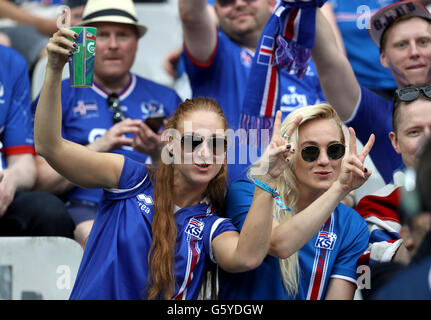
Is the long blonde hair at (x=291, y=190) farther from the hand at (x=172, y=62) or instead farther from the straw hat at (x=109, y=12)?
the hand at (x=172, y=62)

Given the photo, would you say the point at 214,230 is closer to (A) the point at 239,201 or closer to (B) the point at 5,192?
(A) the point at 239,201

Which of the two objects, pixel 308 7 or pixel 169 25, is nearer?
pixel 308 7

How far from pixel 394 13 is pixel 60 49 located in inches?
73.6

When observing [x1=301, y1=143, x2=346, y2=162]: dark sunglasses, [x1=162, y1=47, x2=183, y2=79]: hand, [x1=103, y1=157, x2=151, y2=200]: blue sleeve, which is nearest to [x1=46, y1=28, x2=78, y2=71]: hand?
[x1=103, y1=157, x2=151, y2=200]: blue sleeve

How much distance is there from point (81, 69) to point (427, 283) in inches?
58.9

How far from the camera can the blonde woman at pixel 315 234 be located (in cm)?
255

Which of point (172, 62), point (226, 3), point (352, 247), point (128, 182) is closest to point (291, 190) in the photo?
point (352, 247)

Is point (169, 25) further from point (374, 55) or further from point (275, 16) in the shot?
point (275, 16)

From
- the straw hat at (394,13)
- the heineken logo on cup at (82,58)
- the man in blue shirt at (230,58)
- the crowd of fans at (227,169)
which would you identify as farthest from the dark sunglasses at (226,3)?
the heineken logo on cup at (82,58)

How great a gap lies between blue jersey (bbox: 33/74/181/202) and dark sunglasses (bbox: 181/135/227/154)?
111cm

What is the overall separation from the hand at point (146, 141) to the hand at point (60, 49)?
41.1 inches

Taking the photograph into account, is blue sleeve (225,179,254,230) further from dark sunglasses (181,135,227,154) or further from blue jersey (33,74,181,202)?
blue jersey (33,74,181,202)
